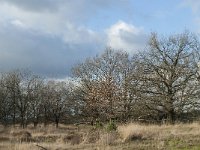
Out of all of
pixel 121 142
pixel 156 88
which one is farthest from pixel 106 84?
pixel 121 142

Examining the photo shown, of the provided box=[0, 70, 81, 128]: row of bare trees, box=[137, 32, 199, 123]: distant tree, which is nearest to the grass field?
box=[137, 32, 199, 123]: distant tree

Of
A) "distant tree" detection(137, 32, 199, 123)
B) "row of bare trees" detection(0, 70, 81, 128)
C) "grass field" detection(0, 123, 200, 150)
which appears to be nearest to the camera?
"grass field" detection(0, 123, 200, 150)

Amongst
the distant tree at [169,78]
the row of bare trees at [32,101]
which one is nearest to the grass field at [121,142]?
the distant tree at [169,78]

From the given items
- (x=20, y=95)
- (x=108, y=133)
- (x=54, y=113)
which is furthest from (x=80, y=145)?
(x=54, y=113)

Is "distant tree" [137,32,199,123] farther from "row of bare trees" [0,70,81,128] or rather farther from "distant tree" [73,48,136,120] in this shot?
"row of bare trees" [0,70,81,128]

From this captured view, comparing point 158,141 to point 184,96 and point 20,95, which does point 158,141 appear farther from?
point 20,95

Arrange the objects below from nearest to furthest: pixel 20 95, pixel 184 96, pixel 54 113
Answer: pixel 184 96 < pixel 20 95 < pixel 54 113

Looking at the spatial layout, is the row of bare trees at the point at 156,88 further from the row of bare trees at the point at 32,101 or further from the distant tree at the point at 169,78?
the row of bare trees at the point at 32,101


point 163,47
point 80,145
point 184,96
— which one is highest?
point 163,47

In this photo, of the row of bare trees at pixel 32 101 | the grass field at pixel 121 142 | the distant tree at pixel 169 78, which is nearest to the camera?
the grass field at pixel 121 142

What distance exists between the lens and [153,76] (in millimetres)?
45062

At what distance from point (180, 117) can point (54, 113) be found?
42.6 metres

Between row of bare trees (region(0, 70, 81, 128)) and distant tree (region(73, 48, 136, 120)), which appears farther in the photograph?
row of bare trees (region(0, 70, 81, 128))

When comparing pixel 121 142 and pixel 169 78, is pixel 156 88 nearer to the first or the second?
pixel 169 78
